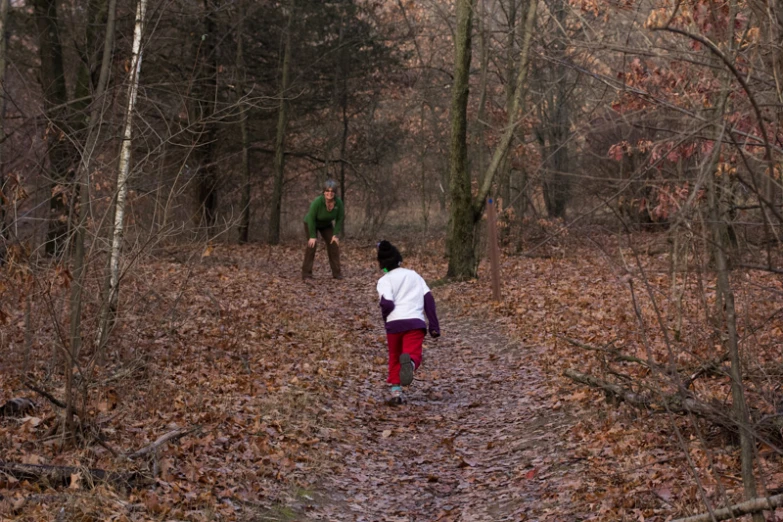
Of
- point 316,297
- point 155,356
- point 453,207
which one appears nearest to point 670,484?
point 155,356

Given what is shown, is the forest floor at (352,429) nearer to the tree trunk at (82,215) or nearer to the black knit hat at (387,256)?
the tree trunk at (82,215)

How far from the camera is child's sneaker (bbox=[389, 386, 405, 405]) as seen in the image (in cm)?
941

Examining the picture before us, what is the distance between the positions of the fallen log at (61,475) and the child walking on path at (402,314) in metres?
4.08

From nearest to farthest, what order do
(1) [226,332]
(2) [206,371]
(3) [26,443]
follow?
(3) [26,443] < (2) [206,371] < (1) [226,332]

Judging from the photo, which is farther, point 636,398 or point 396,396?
point 396,396

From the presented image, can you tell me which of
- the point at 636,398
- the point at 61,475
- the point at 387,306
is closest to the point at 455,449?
the point at 636,398

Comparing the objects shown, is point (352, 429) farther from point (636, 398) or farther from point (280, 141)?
point (280, 141)

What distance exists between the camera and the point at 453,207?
1755 cm

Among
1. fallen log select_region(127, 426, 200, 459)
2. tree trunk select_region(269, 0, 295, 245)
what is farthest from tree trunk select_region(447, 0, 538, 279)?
fallen log select_region(127, 426, 200, 459)

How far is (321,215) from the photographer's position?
1741 cm

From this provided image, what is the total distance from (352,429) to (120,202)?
11.0 ft

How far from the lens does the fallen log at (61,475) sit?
5.70 m

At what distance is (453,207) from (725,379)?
1021cm

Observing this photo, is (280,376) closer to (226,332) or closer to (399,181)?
(226,332)
